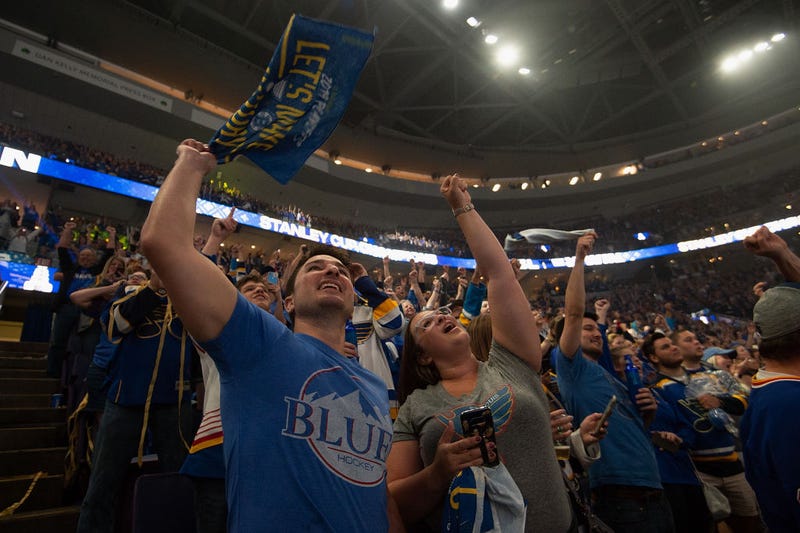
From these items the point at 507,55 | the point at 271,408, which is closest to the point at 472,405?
the point at 271,408

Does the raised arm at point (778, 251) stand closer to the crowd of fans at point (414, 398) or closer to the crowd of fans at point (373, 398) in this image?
the crowd of fans at point (373, 398)

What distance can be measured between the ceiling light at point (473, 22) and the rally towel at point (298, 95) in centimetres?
1428

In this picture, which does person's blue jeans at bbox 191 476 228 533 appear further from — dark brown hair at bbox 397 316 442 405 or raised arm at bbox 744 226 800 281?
raised arm at bbox 744 226 800 281

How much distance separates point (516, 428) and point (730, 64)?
70.4 feet

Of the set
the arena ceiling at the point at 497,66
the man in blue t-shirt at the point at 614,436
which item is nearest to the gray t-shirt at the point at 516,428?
the man in blue t-shirt at the point at 614,436

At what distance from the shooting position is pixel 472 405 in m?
1.40

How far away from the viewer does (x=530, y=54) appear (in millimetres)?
15633

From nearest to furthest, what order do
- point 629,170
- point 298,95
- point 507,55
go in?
point 298,95 → point 507,55 → point 629,170

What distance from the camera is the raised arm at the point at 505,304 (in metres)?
1.54

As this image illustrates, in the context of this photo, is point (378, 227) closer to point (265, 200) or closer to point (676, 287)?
point (265, 200)

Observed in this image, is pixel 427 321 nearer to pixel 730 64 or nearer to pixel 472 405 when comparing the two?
pixel 472 405

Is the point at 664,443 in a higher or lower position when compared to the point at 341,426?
lower

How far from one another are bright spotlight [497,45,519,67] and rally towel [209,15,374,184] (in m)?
15.4

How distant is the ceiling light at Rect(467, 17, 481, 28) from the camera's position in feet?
45.6
